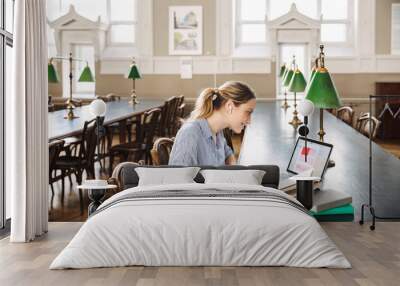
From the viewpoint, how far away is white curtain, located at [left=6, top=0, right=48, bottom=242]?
4453mm

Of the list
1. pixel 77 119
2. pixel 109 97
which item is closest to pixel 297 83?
pixel 77 119

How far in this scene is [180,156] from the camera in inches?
180

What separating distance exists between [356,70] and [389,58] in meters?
0.59

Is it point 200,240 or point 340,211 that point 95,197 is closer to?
point 200,240

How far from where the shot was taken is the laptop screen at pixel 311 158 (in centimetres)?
471

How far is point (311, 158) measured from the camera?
4801 millimetres

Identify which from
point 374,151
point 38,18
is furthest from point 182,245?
point 374,151

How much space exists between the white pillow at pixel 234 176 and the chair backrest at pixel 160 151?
0.61 metres

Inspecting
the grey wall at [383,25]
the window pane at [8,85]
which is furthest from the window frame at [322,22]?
the window pane at [8,85]

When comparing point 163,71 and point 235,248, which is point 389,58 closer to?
point 163,71

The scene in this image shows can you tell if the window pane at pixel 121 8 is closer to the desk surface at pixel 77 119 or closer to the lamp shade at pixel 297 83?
the desk surface at pixel 77 119

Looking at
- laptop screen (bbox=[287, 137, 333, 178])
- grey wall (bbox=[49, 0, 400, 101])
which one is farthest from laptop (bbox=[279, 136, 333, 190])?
grey wall (bbox=[49, 0, 400, 101])

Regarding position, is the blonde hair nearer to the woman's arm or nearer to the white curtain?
the woman's arm

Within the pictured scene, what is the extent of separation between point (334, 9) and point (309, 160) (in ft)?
33.5
